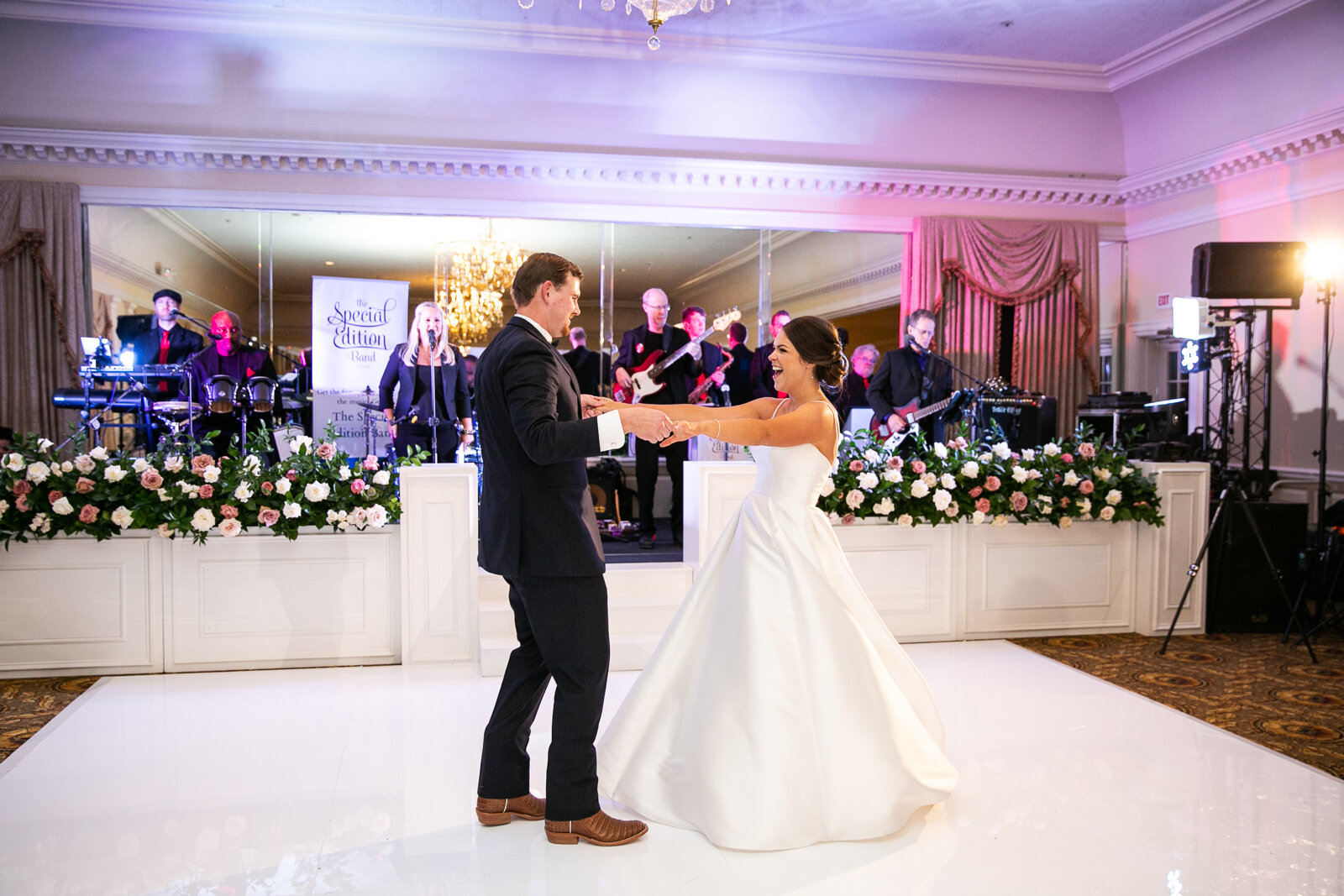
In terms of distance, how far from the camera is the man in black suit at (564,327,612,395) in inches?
332

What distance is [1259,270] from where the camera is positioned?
246 inches

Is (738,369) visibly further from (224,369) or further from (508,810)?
A: (508,810)

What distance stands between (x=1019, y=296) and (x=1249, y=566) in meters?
3.98

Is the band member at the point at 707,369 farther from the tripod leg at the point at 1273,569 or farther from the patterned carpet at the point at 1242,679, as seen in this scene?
the tripod leg at the point at 1273,569

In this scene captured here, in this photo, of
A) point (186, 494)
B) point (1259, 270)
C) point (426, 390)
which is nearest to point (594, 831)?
point (186, 494)

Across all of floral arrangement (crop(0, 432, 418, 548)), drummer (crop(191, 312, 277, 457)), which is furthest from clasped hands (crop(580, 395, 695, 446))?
drummer (crop(191, 312, 277, 457))

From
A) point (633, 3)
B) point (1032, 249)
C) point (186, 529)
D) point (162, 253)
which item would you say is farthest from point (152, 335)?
point (1032, 249)

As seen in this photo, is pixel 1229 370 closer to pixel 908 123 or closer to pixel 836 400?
pixel 836 400

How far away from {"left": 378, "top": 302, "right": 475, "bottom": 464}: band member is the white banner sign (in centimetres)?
156

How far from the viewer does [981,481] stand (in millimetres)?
5535

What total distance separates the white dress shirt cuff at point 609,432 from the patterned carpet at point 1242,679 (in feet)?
10.1

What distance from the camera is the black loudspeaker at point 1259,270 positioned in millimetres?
6219

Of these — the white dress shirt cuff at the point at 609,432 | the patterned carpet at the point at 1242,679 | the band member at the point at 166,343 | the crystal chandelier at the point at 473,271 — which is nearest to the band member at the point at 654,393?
the crystal chandelier at the point at 473,271

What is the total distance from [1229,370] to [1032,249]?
3371 millimetres
